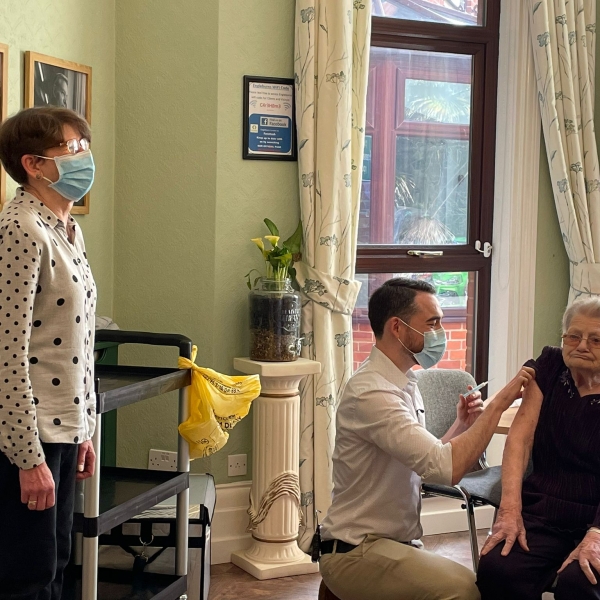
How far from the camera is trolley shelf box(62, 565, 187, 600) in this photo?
2.70 m

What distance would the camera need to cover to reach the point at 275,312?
3.57m

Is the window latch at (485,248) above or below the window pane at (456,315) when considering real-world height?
above

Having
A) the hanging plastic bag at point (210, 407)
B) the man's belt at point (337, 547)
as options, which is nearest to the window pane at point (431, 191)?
the hanging plastic bag at point (210, 407)

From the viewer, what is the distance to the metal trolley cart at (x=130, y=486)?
2400 mm

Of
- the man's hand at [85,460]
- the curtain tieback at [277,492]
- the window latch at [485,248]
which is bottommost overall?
the curtain tieback at [277,492]

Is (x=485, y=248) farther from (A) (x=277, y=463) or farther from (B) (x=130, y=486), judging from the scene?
(B) (x=130, y=486)

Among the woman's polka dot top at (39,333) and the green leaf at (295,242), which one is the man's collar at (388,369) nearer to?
the woman's polka dot top at (39,333)

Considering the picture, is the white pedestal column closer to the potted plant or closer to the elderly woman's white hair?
the potted plant

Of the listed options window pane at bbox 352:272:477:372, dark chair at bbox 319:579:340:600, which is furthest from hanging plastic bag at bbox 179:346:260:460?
window pane at bbox 352:272:477:372

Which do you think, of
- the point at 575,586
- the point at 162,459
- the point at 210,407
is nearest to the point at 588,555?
the point at 575,586

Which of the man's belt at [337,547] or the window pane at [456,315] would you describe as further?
the window pane at [456,315]

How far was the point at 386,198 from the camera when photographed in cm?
419

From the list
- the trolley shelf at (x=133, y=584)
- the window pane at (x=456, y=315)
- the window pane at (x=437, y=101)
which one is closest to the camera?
the trolley shelf at (x=133, y=584)

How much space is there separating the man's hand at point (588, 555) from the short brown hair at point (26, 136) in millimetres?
1579
